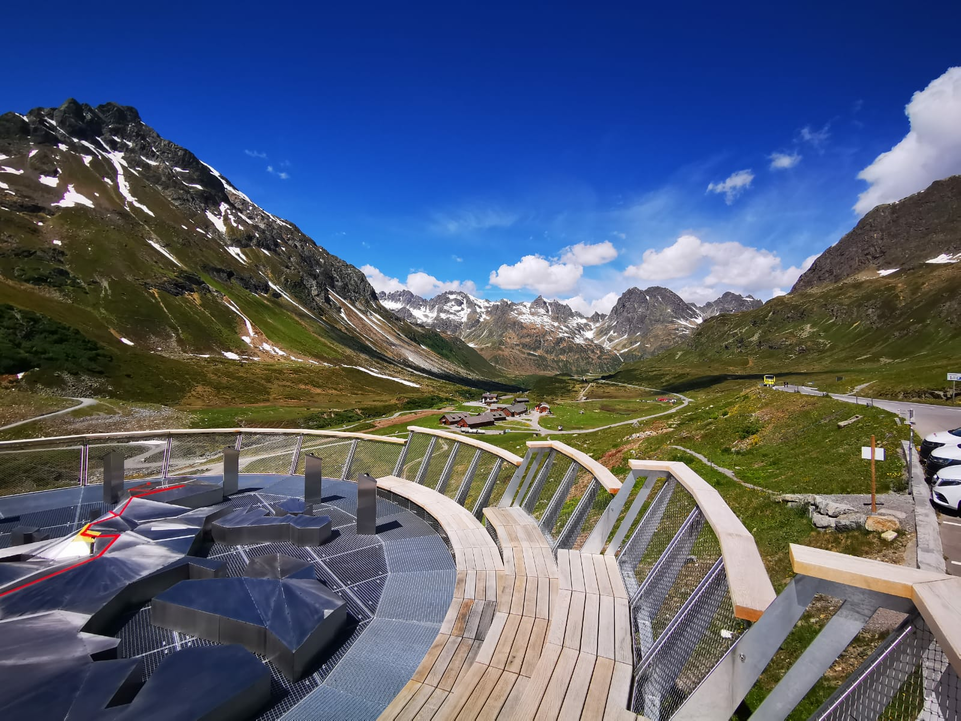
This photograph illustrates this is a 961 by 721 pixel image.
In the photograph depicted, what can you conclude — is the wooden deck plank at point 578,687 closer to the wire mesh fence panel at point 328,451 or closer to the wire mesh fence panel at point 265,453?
the wire mesh fence panel at point 328,451

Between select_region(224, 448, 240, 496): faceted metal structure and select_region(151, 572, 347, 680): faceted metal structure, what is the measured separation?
616 centimetres

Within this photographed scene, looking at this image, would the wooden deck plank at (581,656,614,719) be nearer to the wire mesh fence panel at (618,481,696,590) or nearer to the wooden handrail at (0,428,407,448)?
the wire mesh fence panel at (618,481,696,590)

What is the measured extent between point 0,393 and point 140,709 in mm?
48315

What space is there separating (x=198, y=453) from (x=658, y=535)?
13749mm

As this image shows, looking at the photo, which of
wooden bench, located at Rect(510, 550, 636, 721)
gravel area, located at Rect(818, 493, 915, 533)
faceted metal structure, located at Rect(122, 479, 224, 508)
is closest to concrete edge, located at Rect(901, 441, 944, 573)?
gravel area, located at Rect(818, 493, 915, 533)

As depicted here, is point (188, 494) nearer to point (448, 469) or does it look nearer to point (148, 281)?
point (448, 469)

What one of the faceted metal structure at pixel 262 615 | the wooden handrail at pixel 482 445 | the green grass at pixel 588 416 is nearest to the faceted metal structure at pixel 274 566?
the faceted metal structure at pixel 262 615

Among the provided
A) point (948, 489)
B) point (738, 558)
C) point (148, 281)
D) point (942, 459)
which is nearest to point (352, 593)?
point (738, 558)

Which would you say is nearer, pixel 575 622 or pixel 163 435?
pixel 575 622

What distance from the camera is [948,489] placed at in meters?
11.3

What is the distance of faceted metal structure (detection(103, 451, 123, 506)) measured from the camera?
11000 mm

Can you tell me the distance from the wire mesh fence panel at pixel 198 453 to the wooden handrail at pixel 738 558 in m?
13.4

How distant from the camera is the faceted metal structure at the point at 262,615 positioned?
5441mm

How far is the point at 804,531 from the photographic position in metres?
10.2
